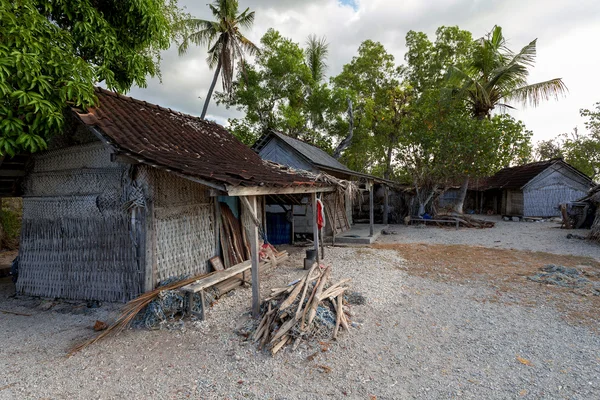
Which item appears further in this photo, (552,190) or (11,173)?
(552,190)

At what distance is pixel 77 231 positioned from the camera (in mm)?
5965

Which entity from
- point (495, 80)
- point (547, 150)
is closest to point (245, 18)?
point (495, 80)

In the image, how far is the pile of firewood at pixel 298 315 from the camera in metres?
4.41

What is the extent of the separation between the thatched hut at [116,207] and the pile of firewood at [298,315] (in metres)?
1.77

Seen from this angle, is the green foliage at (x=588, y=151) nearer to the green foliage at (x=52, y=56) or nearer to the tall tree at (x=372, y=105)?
the tall tree at (x=372, y=105)

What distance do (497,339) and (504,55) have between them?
20.8 m

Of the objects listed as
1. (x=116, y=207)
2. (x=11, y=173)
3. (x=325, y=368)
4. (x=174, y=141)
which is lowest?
(x=325, y=368)

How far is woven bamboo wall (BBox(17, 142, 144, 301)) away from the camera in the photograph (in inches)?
222

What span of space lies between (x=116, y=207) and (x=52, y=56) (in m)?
2.62

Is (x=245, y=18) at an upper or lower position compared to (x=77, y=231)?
upper

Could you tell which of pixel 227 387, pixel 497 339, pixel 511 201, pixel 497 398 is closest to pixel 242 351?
pixel 227 387

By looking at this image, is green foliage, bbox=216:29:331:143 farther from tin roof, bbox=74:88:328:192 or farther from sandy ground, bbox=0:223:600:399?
sandy ground, bbox=0:223:600:399

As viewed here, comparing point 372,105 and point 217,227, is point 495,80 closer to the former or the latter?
point 372,105

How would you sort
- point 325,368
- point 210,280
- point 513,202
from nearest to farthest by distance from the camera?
point 325,368 → point 210,280 → point 513,202
